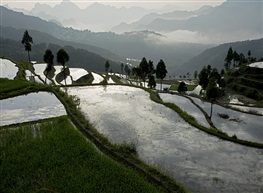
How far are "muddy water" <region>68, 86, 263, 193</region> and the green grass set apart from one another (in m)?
3.33

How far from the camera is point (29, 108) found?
27.8 m

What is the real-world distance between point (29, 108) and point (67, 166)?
15.1 m

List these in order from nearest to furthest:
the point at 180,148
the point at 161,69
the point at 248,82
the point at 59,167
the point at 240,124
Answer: the point at 59,167 < the point at 180,148 < the point at 240,124 < the point at 161,69 < the point at 248,82

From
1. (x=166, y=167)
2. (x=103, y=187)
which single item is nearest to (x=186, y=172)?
(x=166, y=167)

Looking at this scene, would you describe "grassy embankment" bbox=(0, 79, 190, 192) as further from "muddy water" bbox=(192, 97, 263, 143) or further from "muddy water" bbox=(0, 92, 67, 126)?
"muddy water" bbox=(192, 97, 263, 143)

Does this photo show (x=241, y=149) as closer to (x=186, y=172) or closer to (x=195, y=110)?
(x=186, y=172)

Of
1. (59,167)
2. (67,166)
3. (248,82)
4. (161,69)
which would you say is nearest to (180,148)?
(67,166)

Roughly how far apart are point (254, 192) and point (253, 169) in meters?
2.85

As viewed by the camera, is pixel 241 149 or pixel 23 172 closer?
pixel 23 172

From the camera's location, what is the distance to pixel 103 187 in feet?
42.4

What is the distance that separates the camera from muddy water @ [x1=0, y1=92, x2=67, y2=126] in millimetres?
24734

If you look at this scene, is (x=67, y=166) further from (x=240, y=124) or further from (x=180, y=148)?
(x=240, y=124)

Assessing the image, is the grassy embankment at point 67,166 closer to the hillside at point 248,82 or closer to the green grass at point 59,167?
the green grass at point 59,167

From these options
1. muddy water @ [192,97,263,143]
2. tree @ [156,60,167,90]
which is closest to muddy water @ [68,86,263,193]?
muddy water @ [192,97,263,143]
